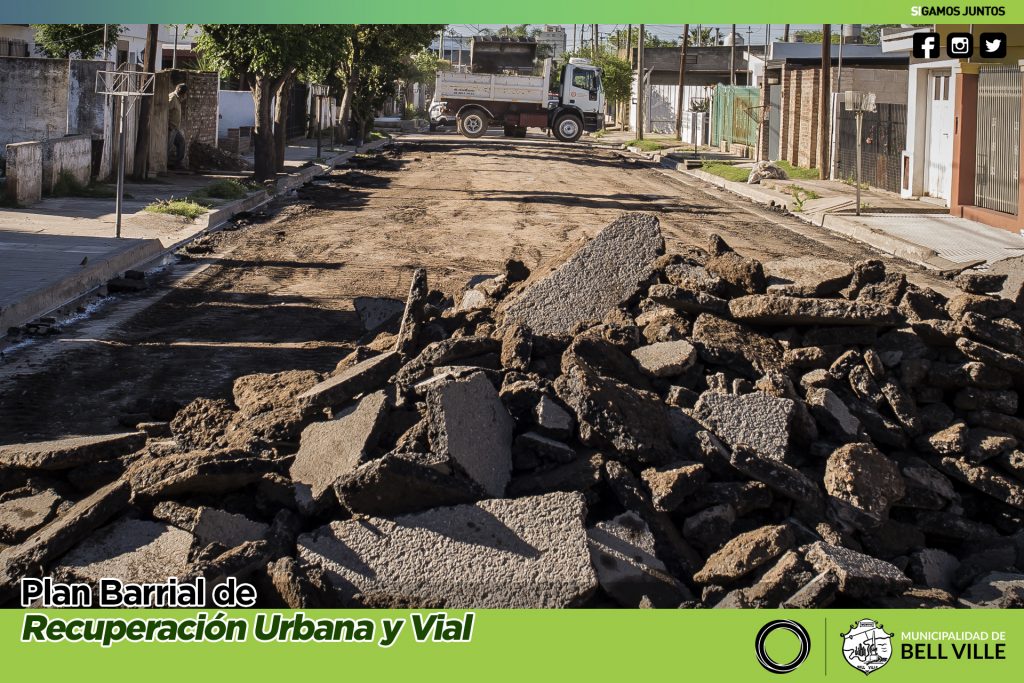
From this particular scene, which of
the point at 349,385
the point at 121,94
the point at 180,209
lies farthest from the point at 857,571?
the point at 180,209

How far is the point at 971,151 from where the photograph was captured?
23.4 m

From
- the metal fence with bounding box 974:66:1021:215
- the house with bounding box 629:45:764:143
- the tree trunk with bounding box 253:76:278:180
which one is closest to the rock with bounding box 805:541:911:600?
the metal fence with bounding box 974:66:1021:215

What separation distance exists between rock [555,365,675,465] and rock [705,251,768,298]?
1.93 metres

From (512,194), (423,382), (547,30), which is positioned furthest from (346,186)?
(547,30)

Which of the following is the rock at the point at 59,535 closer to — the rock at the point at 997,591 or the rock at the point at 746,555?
the rock at the point at 746,555

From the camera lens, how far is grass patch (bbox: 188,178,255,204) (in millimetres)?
23562

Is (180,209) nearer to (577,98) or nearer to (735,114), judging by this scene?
(735,114)

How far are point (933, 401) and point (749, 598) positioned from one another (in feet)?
8.02

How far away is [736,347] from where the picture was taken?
7.24 meters

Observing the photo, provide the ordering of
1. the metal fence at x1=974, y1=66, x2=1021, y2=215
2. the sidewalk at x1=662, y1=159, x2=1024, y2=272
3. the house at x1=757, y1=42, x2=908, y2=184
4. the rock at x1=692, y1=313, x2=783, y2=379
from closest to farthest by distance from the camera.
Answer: the rock at x1=692, y1=313, x2=783, y2=379, the sidewalk at x1=662, y1=159, x2=1024, y2=272, the metal fence at x1=974, y1=66, x2=1021, y2=215, the house at x1=757, y1=42, x2=908, y2=184

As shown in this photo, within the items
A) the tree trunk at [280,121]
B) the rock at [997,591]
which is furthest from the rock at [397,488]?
the tree trunk at [280,121]

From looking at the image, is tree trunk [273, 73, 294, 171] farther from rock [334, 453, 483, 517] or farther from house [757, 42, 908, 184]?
rock [334, 453, 483, 517]

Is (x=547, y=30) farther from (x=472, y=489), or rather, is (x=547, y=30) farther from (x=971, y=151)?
(x=472, y=489)

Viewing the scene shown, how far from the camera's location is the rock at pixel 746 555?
5.29 meters
